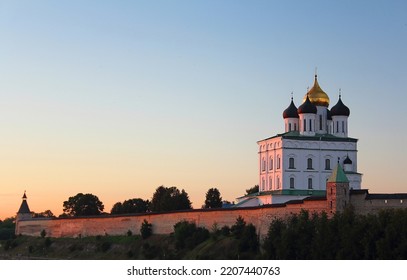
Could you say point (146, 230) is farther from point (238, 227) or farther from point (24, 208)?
point (24, 208)

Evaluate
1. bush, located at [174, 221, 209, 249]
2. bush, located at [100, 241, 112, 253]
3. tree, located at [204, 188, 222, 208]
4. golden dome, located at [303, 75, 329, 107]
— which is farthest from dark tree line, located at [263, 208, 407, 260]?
tree, located at [204, 188, 222, 208]

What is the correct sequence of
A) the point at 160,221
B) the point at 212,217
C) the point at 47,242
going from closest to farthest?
the point at 212,217, the point at 160,221, the point at 47,242

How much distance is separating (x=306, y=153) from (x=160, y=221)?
8572 millimetres

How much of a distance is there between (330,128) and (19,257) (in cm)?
1925

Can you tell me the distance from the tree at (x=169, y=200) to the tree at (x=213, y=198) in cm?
127

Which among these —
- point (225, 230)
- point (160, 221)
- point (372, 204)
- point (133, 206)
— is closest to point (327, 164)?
point (160, 221)

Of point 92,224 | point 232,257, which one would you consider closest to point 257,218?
point 232,257

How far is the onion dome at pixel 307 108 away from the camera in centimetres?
5341

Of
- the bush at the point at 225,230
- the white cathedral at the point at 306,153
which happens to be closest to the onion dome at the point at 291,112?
the white cathedral at the point at 306,153

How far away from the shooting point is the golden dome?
179ft

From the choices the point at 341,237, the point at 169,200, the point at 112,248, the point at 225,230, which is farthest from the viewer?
the point at 169,200

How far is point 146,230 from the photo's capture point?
164 ft

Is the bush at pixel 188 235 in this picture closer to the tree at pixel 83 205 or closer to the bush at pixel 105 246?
the bush at pixel 105 246

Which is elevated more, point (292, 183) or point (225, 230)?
point (292, 183)
